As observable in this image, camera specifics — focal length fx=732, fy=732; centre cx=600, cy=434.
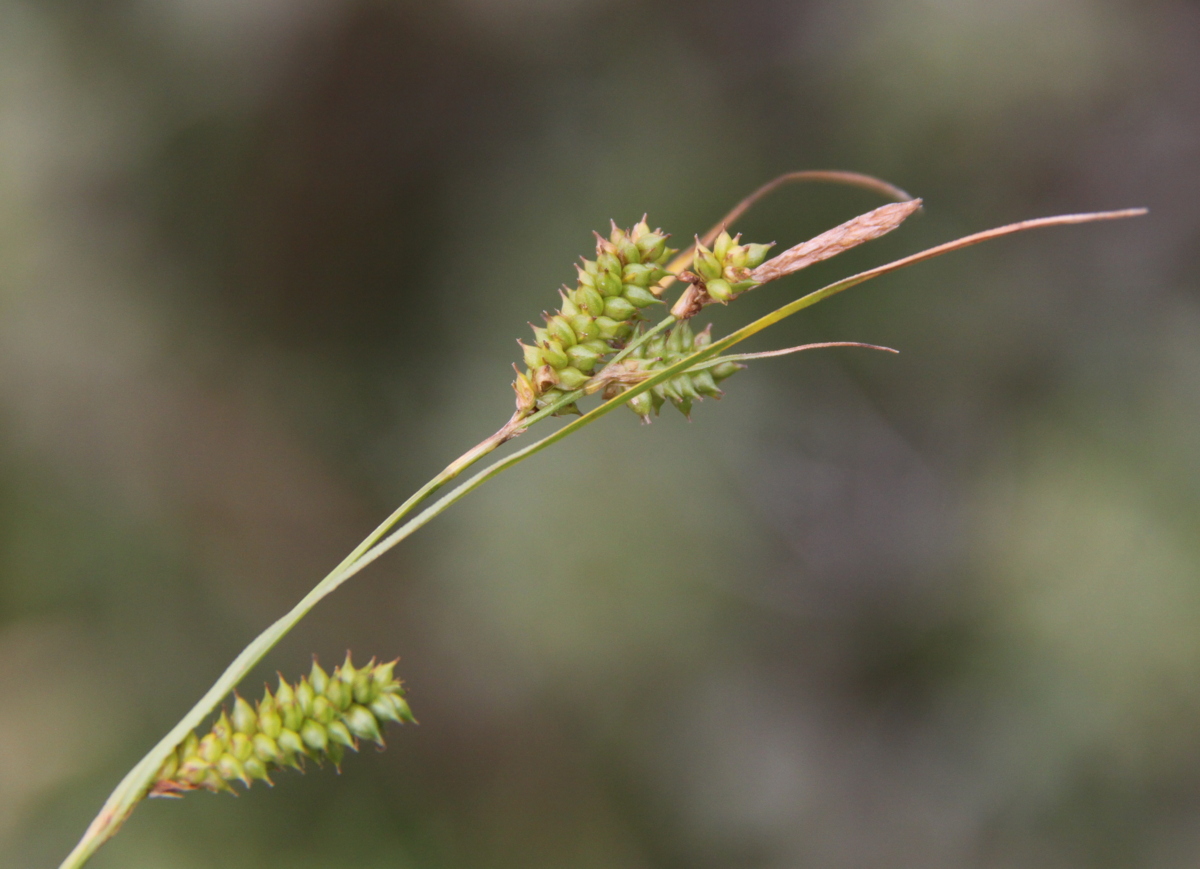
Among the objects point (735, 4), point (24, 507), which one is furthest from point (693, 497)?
point (24, 507)

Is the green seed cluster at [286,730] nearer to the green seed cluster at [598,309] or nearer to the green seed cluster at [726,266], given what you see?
the green seed cluster at [598,309]

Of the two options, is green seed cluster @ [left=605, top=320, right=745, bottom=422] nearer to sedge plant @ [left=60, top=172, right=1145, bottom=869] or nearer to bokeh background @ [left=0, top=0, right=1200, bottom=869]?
sedge plant @ [left=60, top=172, right=1145, bottom=869]

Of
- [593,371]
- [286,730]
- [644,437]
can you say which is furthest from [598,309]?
[644,437]

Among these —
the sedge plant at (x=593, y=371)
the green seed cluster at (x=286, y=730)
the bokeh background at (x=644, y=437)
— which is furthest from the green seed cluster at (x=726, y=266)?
the bokeh background at (x=644, y=437)

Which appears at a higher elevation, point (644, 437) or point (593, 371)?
point (644, 437)

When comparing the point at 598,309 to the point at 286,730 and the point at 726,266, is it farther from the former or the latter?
the point at 286,730

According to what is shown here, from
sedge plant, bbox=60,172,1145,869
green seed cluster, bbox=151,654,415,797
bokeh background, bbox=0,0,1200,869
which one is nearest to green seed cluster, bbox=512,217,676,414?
sedge plant, bbox=60,172,1145,869
